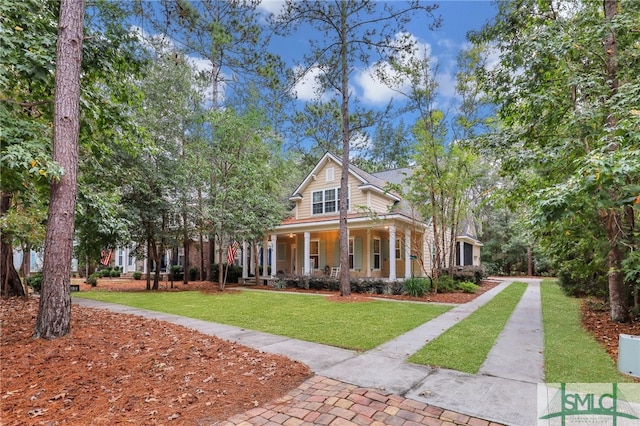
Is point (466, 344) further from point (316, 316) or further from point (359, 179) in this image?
point (359, 179)

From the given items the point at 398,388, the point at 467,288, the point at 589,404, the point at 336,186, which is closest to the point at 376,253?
the point at 336,186

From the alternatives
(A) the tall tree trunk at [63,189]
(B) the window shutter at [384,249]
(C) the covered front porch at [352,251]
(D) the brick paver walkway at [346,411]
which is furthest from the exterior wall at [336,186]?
(D) the brick paver walkway at [346,411]

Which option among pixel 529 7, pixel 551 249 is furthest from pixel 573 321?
pixel 529 7

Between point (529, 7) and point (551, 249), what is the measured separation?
6.48 metres

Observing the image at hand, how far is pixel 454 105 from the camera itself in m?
14.5

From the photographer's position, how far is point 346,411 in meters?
3.26

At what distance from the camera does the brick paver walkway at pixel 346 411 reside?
10.1 feet

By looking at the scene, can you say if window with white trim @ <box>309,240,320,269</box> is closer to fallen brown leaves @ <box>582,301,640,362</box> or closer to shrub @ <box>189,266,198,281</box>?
shrub @ <box>189,266,198,281</box>

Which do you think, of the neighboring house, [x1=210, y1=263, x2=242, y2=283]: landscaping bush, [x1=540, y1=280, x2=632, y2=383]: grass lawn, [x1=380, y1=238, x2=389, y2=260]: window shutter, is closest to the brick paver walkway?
[x1=540, y1=280, x2=632, y2=383]: grass lawn

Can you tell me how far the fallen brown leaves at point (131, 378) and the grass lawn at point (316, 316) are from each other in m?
1.63

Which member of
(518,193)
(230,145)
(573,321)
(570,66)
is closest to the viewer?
(570,66)

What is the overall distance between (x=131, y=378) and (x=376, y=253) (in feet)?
52.7

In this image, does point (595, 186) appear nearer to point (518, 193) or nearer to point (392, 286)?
point (518, 193)

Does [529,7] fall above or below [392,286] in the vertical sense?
above
